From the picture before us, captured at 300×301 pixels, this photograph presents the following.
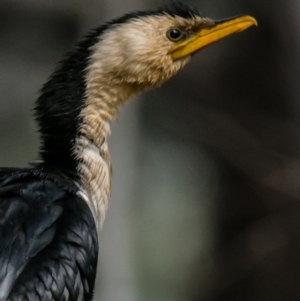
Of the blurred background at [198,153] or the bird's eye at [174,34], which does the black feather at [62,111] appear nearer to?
the bird's eye at [174,34]

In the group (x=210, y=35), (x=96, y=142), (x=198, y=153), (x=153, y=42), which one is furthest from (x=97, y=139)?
(x=198, y=153)

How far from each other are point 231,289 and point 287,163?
2.37 feet

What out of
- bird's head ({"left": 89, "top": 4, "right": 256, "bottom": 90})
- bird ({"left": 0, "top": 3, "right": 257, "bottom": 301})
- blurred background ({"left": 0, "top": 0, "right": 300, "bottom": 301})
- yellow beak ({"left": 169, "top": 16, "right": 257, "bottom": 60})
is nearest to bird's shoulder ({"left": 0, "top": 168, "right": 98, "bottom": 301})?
bird ({"left": 0, "top": 3, "right": 257, "bottom": 301})

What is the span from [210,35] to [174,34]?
4.4 inches

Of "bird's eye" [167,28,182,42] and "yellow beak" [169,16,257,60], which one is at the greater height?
"bird's eye" [167,28,182,42]

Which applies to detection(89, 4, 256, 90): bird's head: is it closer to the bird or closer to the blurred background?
the bird

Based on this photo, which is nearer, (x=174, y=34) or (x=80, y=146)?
(x=80, y=146)

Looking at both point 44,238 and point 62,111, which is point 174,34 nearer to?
point 62,111

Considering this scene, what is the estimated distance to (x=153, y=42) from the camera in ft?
7.03

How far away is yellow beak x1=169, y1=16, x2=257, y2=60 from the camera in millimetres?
2186

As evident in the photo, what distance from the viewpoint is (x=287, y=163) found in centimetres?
307

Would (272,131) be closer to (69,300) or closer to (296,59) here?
(296,59)

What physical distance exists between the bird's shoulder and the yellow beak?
535mm

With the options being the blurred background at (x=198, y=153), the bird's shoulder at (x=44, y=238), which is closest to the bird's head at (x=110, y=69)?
the bird's shoulder at (x=44, y=238)
